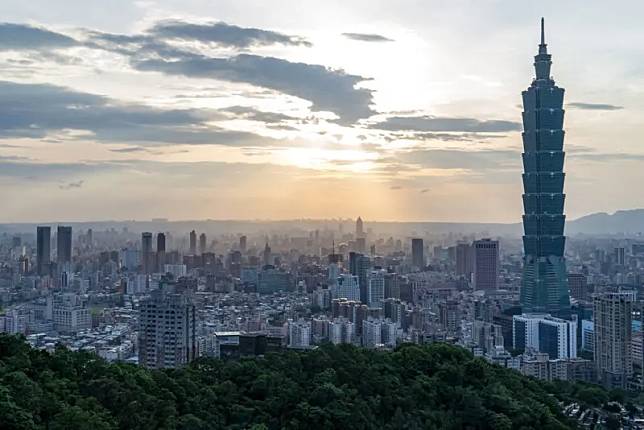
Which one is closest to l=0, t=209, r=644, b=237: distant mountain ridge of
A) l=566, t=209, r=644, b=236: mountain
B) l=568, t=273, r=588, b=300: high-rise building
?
l=566, t=209, r=644, b=236: mountain

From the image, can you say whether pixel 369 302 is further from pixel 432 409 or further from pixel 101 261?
pixel 432 409

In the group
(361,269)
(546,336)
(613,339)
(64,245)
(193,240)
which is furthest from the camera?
(193,240)

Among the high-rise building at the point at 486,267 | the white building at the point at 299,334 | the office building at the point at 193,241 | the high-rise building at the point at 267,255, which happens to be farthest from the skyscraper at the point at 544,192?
the office building at the point at 193,241

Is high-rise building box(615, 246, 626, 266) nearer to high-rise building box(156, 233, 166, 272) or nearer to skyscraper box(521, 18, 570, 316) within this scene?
skyscraper box(521, 18, 570, 316)

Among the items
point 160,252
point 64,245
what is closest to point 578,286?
point 160,252

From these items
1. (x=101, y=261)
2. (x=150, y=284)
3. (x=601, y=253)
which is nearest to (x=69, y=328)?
(x=150, y=284)

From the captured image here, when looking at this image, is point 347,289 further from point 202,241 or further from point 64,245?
point 202,241

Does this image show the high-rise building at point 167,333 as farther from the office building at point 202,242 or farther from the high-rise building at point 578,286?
the office building at point 202,242
